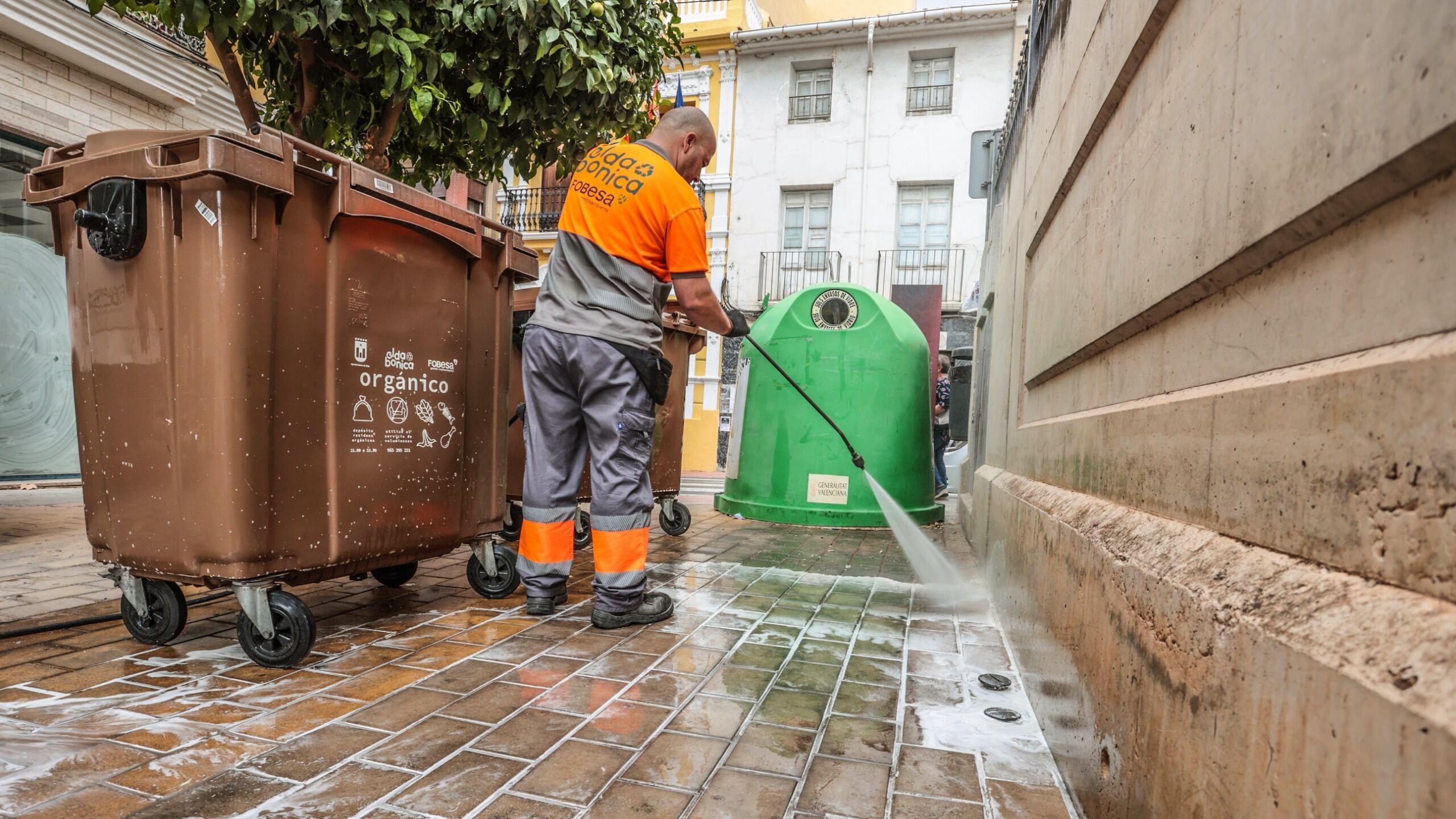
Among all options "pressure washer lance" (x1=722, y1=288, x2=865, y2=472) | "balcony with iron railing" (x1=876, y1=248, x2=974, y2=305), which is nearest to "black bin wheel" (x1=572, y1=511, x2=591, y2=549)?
"pressure washer lance" (x1=722, y1=288, x2=865, y2=472)

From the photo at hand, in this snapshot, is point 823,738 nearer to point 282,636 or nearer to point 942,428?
point 282,636

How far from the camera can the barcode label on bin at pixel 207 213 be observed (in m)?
2.11

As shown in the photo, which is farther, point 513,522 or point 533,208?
point 533,208

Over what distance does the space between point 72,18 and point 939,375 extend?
10191mm

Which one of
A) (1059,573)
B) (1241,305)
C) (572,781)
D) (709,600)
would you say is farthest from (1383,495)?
(709,600)

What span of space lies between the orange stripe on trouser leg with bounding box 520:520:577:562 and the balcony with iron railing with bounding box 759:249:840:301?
12.3 metres

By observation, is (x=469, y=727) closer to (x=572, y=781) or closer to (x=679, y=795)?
(x=572, y=781)

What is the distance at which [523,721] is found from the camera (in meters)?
1.86

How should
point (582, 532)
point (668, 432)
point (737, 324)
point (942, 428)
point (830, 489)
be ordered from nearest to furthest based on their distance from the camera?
point (737, 324)
point (582, 532)
point (668, 432)
point (830, 489)
point (942, 428)

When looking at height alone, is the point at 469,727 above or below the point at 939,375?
below

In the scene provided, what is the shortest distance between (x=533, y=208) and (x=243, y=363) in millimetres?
15442

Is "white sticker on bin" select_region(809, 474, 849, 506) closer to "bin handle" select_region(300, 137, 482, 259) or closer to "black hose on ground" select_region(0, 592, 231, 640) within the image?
"bin handle" select_region(300, 137, 482, 259)

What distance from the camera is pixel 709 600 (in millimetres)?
3213

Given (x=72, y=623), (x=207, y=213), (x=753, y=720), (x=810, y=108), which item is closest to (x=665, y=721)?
(x=753, y=720)
